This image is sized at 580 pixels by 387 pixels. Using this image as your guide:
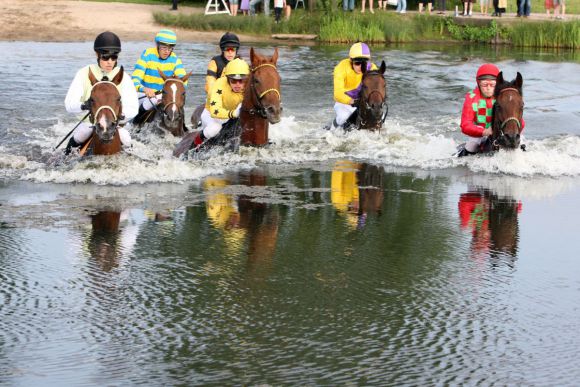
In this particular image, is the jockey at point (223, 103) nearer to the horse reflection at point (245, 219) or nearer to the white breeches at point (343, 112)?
the horse reflection at point (245, 219)

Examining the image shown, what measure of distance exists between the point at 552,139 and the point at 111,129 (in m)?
8.92

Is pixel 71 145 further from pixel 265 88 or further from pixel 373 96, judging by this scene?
pixel 373 96

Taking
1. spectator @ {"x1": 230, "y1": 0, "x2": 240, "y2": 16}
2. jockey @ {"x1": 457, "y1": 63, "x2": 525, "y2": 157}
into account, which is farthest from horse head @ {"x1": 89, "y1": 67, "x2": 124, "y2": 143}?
spectator @ {"x1": 230, "y1": 0, "x2": 240, "y2": 16}

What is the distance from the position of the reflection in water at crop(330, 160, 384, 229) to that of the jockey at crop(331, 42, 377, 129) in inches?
76.7

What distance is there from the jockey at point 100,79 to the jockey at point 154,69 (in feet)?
11.6

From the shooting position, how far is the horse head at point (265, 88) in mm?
14812

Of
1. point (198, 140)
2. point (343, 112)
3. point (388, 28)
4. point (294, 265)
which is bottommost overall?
point (294, 265)

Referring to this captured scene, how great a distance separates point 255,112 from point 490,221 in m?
4.33

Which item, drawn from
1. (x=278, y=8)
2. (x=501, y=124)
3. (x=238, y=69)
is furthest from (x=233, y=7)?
(x=501, y=124)

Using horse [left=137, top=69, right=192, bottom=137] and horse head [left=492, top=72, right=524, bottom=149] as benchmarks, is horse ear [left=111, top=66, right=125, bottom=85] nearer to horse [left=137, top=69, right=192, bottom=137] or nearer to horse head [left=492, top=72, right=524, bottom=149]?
horse [left=137, top=69, right=192, bottom=137]

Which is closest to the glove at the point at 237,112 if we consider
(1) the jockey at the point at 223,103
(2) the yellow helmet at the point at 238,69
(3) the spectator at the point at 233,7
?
(1) the jockey at the point at 223,103

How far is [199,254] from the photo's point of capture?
34.3ft

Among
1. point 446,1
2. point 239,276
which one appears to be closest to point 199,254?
point 239,276

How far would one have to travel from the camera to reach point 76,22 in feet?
136
